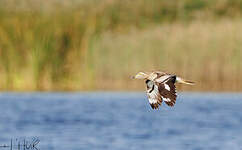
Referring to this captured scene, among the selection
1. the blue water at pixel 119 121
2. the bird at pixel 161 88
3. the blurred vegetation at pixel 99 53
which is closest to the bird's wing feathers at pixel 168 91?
the bird at pixel 161 88

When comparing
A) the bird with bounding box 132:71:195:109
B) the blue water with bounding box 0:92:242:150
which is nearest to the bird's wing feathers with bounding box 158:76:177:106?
the bird with bounding box 132:71:195:109

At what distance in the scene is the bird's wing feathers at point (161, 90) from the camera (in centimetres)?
805

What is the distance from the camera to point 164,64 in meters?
17.6

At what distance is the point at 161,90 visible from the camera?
27.0 feet

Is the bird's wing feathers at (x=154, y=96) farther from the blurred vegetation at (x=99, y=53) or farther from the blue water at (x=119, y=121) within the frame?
the blurred vegetation at (x=99, y=53)

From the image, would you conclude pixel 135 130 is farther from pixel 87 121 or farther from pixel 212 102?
pixel 212 102

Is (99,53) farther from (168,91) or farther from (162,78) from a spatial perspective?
(168,91)

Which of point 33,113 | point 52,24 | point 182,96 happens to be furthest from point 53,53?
point 182,96

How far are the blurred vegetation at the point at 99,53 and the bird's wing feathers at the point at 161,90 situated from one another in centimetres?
895

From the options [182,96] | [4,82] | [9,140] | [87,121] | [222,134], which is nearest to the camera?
[9,140]

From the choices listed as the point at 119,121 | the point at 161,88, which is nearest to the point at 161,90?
the point at 161,88

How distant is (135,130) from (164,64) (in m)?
4.33

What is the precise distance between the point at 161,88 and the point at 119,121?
21.5ft

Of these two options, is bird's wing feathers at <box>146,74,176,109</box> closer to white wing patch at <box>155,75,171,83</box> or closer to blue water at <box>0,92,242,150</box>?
white wing patch at <box>155,75,171,83</box>
